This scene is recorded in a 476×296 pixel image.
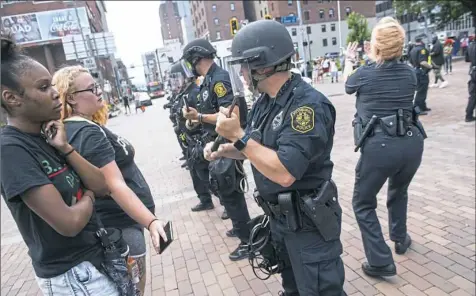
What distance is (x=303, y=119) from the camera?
6.07 ft

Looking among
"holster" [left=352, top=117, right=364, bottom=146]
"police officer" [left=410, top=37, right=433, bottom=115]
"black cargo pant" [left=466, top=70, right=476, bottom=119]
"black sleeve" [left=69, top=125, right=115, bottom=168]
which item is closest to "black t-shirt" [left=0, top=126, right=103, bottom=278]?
"black sleeve" [left=69, top=125, right=115, bottom=168]

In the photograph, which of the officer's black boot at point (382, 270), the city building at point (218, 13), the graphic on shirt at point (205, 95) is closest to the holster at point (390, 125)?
the officer's black boot at point (382, 270)

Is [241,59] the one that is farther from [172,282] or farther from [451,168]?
[451,168]

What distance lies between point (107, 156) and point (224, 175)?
172 centimetres

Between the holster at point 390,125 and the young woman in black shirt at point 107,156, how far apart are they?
193 centimetres

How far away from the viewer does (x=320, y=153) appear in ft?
6.32

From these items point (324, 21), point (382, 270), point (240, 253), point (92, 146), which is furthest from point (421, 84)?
point (324, 21)

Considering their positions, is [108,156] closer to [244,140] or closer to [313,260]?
[244,140]

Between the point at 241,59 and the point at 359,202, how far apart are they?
5.78ft

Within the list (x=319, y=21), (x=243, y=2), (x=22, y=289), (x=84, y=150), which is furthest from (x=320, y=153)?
(x=243, y=2)

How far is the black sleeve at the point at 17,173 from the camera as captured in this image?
1.40 meters

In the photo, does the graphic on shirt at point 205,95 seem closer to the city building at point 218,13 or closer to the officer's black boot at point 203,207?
the officer's black boot at point 203,207

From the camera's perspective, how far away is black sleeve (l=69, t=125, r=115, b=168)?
195cm

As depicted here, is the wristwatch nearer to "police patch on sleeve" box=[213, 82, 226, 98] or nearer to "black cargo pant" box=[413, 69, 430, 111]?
"police patch on sleeve" box=[213, 82, 226, 98]
